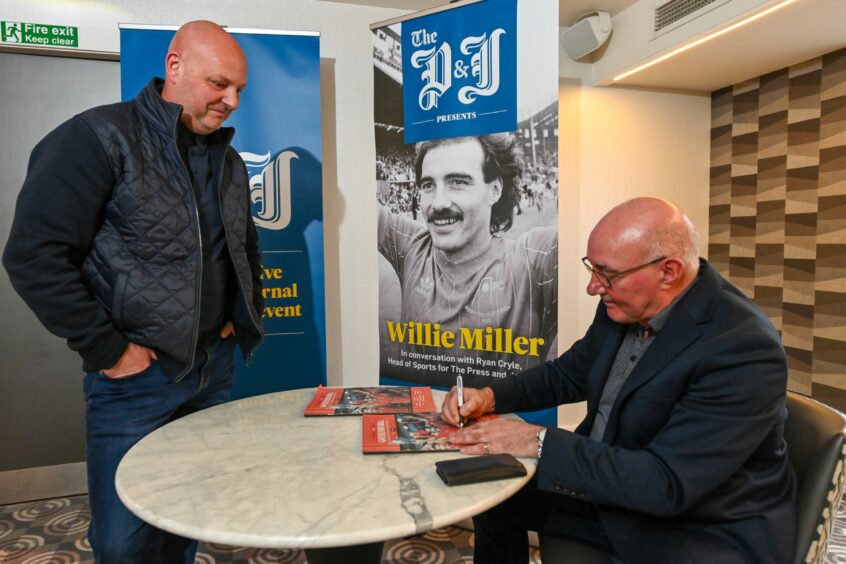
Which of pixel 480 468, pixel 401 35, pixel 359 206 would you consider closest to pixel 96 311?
pixel 480 468

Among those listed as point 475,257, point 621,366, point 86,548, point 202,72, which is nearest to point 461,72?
point 475,257

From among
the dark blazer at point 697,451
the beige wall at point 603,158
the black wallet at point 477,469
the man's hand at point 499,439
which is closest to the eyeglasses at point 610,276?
the dark blazer at point 697,451

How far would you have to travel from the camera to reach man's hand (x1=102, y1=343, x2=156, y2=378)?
1.44 metres

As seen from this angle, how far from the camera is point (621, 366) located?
1528mm

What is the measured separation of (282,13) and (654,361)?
9.38 ft

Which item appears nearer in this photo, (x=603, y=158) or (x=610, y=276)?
(x=610, y=276)

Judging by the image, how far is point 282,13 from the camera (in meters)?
3.18

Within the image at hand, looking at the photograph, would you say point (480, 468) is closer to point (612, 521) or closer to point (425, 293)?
point (612, 521)

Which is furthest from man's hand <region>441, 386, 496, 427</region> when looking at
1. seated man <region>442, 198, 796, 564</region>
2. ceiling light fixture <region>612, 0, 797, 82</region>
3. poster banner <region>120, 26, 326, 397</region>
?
ceiling light fixture <region>612, 0, 797, 82</region>

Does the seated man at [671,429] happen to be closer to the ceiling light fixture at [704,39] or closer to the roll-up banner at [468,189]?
the roll-up banner at [468,189]

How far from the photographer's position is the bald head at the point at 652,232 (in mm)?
1333

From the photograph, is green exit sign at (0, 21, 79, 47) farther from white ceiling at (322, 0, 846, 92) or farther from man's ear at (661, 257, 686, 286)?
man's ear at (661, 257, 686, 286)

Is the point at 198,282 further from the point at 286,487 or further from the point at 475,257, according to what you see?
the point at 475,257

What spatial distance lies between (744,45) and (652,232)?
7.66 feet
